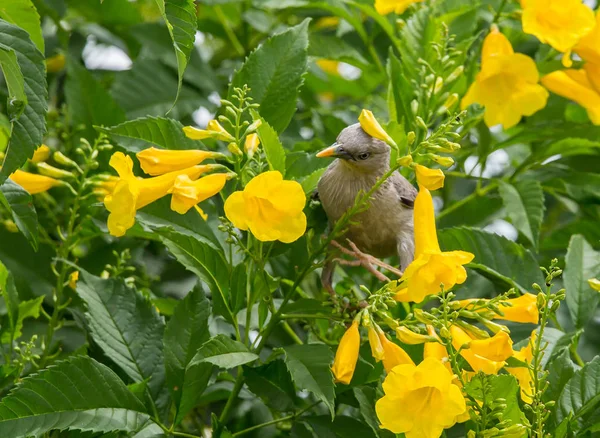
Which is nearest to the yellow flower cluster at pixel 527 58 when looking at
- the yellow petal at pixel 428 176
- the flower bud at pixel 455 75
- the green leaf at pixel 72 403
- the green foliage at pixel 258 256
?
the green foliage at pixel 258 256

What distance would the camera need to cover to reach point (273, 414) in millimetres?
2191

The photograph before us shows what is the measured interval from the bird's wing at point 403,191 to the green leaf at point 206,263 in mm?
402

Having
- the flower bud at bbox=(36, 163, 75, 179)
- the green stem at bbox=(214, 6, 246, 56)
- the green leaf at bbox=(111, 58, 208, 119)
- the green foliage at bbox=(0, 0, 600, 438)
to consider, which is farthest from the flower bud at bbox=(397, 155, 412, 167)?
the green stem at bbox=(214, 6, 246, 56)

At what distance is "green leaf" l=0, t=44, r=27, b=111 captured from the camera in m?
1.33

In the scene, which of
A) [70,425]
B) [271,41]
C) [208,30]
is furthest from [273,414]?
[208,30]

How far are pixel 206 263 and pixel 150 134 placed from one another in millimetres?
319

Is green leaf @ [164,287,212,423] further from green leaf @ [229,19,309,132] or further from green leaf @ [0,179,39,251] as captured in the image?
green leaf @ [229,19,309,132]

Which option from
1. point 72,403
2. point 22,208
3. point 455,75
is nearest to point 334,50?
point 455,75

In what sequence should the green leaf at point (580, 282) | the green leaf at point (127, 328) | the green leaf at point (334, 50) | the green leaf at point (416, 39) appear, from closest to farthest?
1. the green leaf at point (127, 328)
2. the green leaf at point (580, 282)
3. the green leaf at point (416, 39)
4. the green leaf at point (334, 50)

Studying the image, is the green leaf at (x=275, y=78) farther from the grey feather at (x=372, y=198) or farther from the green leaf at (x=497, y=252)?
the green leaf at (x=497, y=252)

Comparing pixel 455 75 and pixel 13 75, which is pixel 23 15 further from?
pixel 455 75

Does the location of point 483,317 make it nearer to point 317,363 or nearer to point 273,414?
point 317,363

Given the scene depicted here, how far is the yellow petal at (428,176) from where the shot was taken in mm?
1553

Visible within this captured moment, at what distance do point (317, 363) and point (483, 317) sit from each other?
1.04 feet
